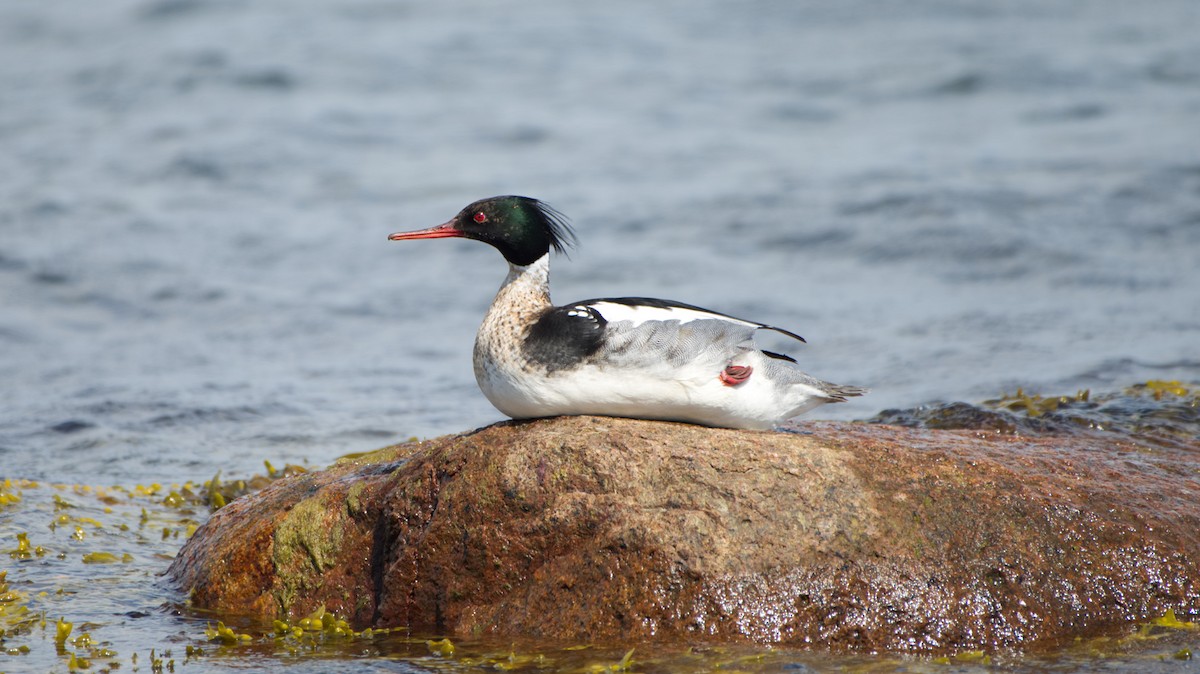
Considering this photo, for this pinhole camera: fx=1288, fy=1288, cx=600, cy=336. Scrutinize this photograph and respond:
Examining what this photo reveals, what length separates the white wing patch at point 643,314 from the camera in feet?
19.0

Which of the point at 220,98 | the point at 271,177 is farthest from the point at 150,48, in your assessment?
the point at 271,177

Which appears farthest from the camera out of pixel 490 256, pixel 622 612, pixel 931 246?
pixel 490 256

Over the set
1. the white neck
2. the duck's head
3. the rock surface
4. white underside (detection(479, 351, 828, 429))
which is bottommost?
→ the rock surface

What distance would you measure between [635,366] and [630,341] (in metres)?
0.11

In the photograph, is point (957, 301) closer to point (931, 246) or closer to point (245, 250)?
point (931, 246)

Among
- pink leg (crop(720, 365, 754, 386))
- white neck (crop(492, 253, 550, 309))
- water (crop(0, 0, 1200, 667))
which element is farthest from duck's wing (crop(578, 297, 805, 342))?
water (crop(0, 0, 1200, 667))

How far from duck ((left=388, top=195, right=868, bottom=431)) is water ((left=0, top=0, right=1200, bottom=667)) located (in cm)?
345

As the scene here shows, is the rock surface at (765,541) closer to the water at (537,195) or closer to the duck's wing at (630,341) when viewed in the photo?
the duck's wing at (630,341)

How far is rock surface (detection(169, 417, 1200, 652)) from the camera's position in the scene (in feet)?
17.7

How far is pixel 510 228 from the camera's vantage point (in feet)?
21.0

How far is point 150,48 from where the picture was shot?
23.2 m

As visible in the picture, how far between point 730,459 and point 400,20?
67.3 feet

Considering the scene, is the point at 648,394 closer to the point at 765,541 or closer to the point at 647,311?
the point at 647,311

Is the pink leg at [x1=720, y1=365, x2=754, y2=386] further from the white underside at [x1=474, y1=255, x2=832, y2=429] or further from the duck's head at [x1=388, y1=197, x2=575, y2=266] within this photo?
the duck's head at [x1=388, y1=197, x2=575, y2=266]
